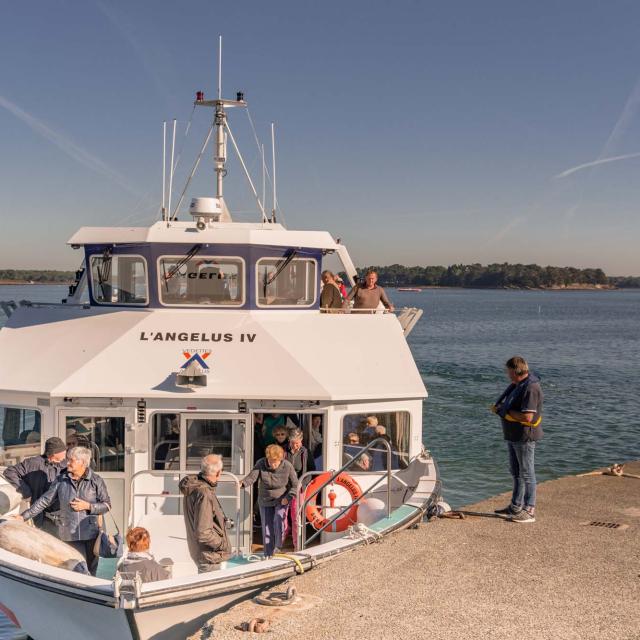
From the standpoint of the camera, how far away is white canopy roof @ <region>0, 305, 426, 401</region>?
859cm

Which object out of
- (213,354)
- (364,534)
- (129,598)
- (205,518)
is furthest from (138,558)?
(213,354)

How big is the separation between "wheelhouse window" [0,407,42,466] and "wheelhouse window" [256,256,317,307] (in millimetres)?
3075

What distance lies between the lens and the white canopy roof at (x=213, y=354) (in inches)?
338

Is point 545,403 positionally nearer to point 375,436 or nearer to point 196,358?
point 375,436

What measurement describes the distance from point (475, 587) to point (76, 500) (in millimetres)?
3526

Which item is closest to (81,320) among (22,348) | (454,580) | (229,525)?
(22,348)

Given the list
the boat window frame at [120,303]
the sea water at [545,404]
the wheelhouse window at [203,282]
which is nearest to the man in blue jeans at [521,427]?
the wheelhouse window at [203,282]

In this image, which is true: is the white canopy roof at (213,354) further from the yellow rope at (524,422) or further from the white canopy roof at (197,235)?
the yellow rope at (524,422)

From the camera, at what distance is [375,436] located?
9.23m

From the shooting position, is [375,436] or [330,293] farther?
[330,293]

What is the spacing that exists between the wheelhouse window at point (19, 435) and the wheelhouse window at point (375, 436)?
3704 mm

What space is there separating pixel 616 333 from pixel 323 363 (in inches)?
2541

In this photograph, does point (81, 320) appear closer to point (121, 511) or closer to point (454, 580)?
point (121, 511)

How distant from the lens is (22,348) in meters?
9.52
